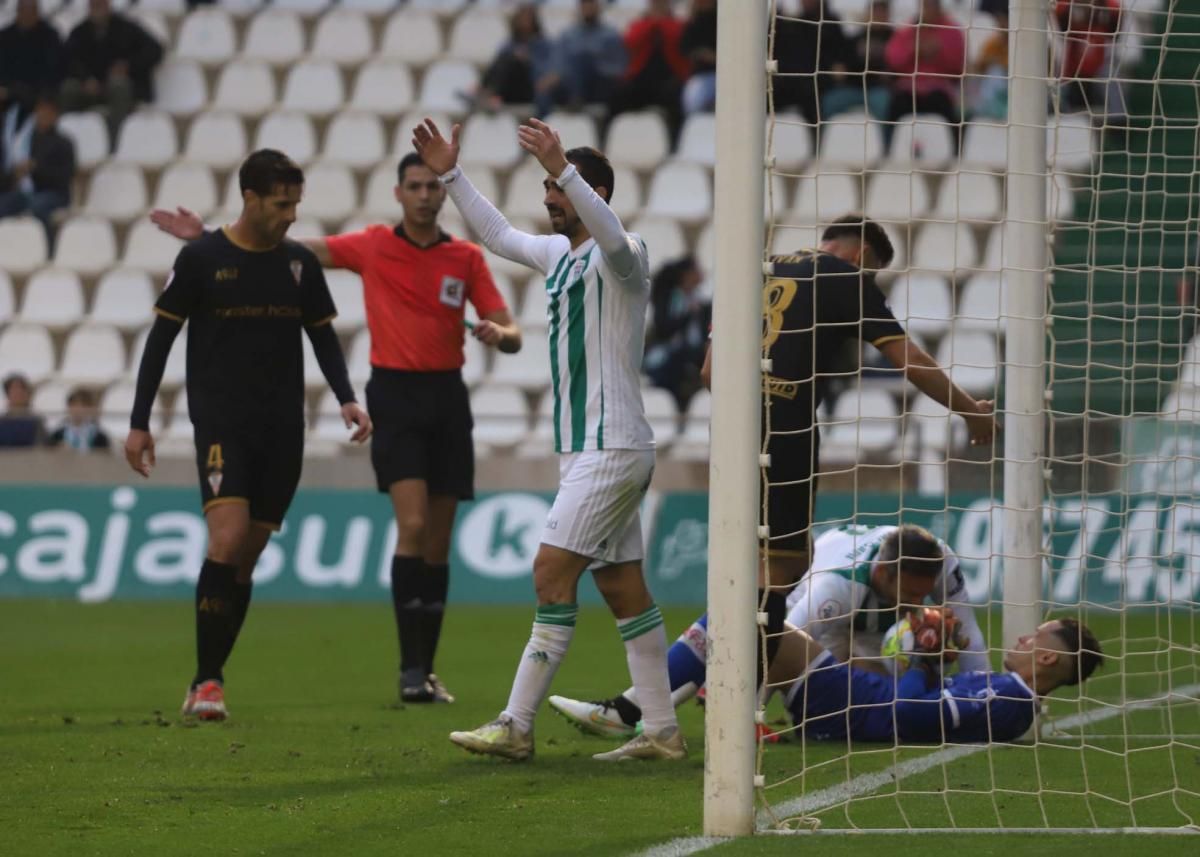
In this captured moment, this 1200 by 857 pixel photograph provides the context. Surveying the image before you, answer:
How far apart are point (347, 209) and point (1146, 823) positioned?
14.1 m

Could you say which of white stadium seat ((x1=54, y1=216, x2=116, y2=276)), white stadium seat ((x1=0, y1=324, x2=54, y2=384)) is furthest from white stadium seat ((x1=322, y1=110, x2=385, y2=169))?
white stadium seat ((x1=0, y1=324, x2=54, y2=384))

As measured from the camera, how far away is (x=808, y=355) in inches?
270

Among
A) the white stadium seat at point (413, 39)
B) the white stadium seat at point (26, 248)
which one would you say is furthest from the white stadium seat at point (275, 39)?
the white stadium seat at point (26, 248)

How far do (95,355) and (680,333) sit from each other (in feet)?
18.7

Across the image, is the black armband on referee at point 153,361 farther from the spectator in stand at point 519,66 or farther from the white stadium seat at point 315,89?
the white stadium seat at point 315,89

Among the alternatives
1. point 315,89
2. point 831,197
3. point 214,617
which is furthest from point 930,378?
point 315,89

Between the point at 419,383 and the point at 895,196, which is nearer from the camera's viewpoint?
the point at 419,383

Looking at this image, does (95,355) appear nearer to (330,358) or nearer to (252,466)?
(330,358)

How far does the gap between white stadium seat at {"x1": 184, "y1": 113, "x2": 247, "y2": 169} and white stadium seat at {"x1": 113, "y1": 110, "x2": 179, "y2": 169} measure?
21 cm

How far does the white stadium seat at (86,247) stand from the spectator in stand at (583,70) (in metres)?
4.47

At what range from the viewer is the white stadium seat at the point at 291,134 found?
19.0m

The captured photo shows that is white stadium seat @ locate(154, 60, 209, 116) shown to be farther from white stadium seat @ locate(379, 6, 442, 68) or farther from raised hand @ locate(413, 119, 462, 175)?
raised hand @ locate(413, 119, 462, 175)

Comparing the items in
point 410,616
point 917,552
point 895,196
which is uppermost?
point 895,196

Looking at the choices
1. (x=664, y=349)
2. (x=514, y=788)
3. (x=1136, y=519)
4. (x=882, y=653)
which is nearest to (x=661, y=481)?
(x=664, y=349)
